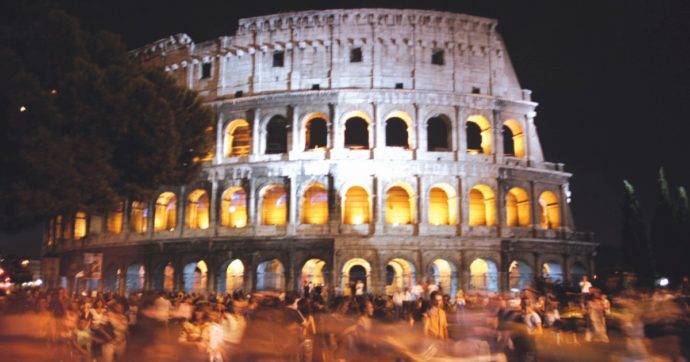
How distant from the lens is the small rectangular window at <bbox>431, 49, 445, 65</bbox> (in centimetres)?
3009

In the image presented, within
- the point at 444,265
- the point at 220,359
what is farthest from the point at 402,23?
the point at 220,359

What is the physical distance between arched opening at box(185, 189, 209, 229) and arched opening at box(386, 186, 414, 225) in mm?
8769

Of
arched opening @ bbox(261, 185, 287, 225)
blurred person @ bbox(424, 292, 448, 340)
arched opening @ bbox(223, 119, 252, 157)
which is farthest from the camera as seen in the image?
arched opening @ bbox(223, 119, 252, 157)

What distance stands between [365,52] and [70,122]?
1475cm

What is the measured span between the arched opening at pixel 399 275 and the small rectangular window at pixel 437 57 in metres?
9.58

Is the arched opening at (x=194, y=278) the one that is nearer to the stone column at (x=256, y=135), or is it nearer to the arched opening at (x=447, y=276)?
the stone column at (x=256, y=135)

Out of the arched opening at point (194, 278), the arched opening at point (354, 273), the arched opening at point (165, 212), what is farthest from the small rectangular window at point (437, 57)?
the arched opening at point (194, 278)

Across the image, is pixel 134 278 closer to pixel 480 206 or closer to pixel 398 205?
pixel 398 205

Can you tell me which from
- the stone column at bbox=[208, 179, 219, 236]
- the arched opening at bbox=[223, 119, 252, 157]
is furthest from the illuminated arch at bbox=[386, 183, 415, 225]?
the stone column at bbox=[208, 179, 219, 236]

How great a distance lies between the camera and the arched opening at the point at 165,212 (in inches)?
1243

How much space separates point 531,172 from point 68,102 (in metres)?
20.3

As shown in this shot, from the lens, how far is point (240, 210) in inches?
1194

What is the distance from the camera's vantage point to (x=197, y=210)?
102 ft

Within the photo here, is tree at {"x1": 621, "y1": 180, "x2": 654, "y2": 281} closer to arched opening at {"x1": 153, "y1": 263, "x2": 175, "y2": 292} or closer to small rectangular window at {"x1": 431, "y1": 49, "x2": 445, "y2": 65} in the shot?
small rectangular window at {"x1": 431, "y1": 49, "x2": 445, "y2": 65}
